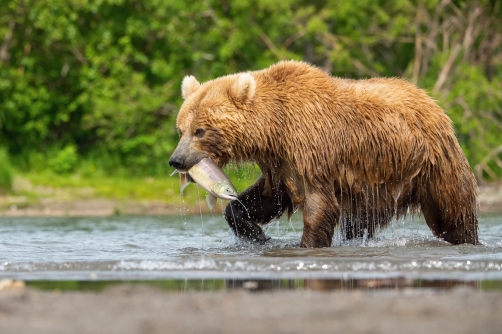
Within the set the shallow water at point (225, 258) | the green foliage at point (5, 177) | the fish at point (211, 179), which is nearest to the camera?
the shallow water at point (225, 258)

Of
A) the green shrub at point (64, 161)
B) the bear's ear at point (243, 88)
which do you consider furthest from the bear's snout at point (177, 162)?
the green shrub at point (64, 161)

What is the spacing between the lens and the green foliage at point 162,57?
1617 centimetres

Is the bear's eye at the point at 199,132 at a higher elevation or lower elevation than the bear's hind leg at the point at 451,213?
higher

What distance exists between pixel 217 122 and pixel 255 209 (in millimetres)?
1040

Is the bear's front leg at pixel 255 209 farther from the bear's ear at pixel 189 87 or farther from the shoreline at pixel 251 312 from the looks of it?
the shoreline at pixel 251 312

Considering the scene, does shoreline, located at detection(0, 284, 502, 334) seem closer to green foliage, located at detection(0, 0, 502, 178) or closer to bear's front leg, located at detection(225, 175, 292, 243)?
bear's front leg, located at detection(225, 175, 292, 243)

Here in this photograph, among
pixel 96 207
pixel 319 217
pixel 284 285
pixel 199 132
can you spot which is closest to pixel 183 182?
pixel 199 132

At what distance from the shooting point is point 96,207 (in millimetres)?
14188

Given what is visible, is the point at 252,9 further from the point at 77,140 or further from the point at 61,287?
the point at 61,287

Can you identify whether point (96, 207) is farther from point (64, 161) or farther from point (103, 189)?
point (64, 161)

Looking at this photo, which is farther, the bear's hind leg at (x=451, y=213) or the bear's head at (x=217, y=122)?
the bear's hind leg at (x=451, y=213)

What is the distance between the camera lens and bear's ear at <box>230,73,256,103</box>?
7219 millimetres

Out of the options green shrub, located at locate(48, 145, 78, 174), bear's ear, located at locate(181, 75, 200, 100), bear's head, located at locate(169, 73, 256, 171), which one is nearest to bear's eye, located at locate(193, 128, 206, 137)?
bear's head, located at locate(169, 73, 256, 171)

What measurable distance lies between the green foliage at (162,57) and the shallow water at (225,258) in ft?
20.5
